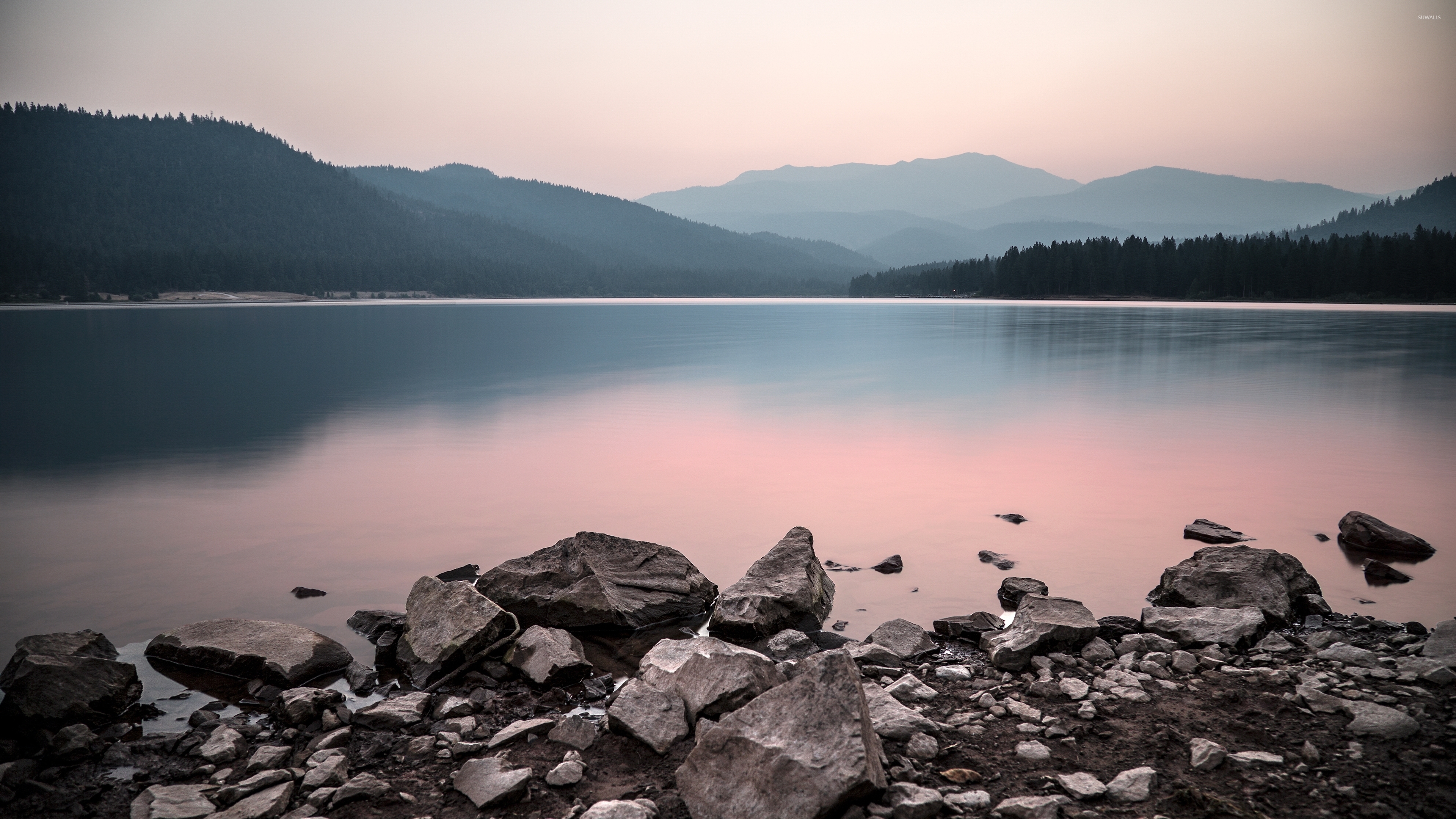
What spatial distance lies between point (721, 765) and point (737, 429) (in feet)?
46.9

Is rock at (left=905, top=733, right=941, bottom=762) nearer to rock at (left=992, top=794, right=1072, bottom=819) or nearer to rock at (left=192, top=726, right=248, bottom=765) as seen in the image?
rock at (left=992, top=794, right=1072, bottom=819)

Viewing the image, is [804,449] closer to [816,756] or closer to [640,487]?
[640,487]

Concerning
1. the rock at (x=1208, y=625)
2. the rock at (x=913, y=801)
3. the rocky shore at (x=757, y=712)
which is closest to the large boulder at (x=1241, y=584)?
the rocky shore at (x=757, y=712)

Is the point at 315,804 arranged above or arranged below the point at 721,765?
below

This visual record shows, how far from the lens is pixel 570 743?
480cm

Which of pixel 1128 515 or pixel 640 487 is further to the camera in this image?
pixel 640 487

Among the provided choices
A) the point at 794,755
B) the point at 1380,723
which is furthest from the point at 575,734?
the point at 1380,723

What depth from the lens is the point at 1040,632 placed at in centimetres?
600

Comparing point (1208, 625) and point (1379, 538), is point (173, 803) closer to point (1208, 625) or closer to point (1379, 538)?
point (1208, 625)

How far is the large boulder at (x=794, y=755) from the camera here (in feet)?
12.6

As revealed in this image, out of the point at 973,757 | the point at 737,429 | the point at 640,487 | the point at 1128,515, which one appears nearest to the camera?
the point at 973,757

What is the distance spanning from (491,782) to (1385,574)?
28.5ft

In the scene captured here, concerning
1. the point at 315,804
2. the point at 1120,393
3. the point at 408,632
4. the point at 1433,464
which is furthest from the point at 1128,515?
the point at 1120,393

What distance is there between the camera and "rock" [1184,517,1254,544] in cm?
926
